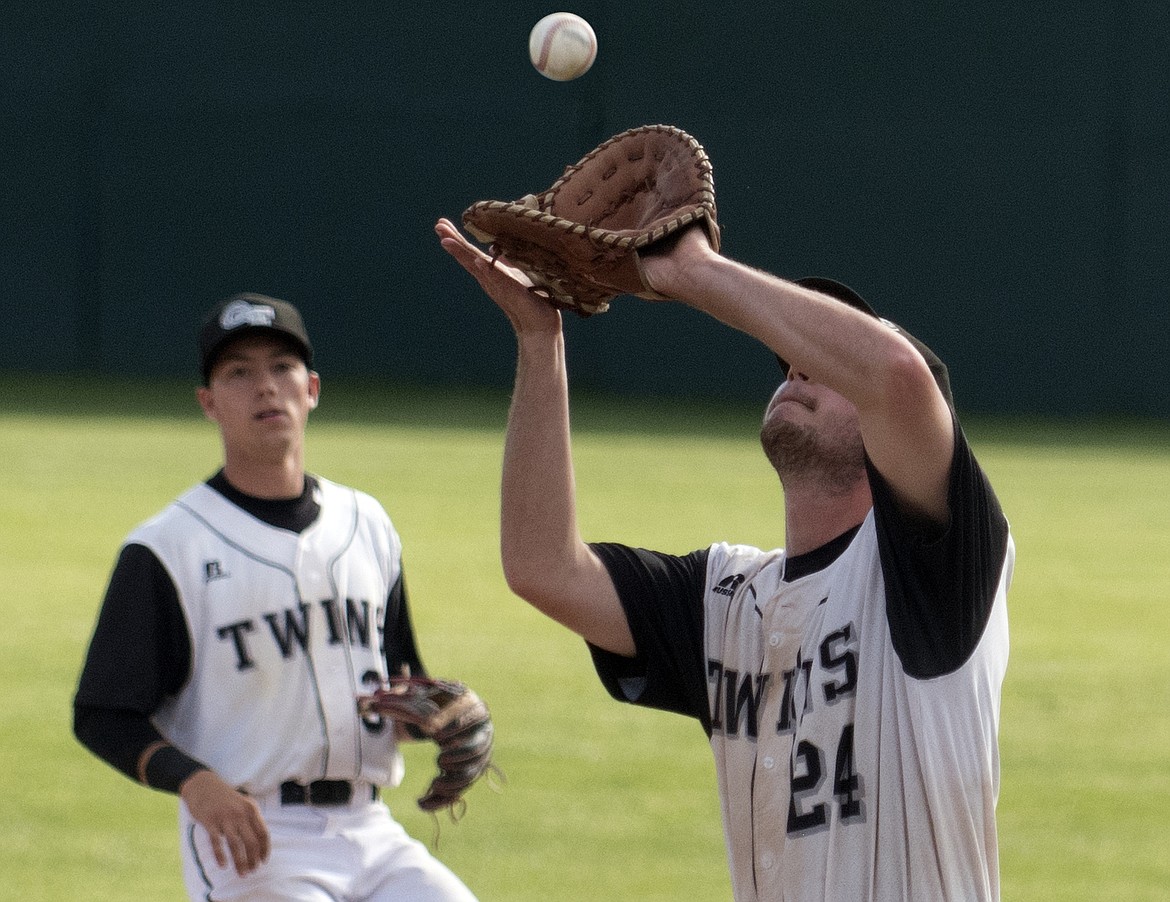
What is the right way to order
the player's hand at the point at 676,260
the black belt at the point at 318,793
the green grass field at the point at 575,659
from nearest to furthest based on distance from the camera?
the player's hand at the point at 676,260 < the black belt at the point at 318,793 < the green grass field at the point at 575,659

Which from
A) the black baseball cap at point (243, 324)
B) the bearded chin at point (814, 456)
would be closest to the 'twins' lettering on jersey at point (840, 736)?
the bearded chin at point (814, 456)

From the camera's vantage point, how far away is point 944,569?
2412 millimetres

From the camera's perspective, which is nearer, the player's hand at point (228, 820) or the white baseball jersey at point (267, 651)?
the player's hand at point (228, 820)

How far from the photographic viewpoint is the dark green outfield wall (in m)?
21.0

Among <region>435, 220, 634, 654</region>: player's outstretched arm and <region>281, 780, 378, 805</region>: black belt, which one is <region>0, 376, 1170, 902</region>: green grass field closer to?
<region>281, 780, 378, 805</region>: black belt

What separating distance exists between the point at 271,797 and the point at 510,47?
18989 mm

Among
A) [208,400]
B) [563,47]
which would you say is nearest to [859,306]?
[208,400]

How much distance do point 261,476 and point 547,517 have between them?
41.7 inches

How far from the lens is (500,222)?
2895 mm

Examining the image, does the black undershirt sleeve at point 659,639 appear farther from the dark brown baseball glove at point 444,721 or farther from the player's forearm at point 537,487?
the dark brown baseball glove at point 444,721

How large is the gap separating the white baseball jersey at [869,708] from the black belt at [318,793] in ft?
3.11

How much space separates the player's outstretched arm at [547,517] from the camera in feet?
9.68

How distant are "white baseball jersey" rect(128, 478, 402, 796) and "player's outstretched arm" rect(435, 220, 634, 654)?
0.78 meters

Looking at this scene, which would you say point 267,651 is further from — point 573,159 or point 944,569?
point 573,159
